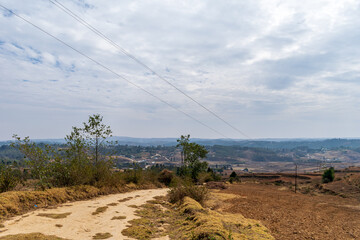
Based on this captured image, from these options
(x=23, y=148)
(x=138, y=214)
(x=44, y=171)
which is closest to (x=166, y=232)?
(x=138, y=214)

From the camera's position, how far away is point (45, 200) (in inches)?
464

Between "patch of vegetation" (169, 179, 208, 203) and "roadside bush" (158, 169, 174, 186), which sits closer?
"patch of vegetation" (169, 179, 208, 203)

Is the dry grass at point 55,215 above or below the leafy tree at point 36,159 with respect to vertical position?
below

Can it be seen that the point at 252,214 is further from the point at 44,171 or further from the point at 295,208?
the point at 44,171

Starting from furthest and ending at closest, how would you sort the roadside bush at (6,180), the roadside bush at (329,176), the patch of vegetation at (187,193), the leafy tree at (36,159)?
the roadside bush at (329,176), the patch of vegetation at (187,193), the leafy tree at (36,159), the roadside bush at (6,180)

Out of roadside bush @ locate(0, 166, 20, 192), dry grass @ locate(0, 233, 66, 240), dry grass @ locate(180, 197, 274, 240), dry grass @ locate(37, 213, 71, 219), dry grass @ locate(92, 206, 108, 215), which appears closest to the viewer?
dry grass @ locate(0, 233, 66, 240)

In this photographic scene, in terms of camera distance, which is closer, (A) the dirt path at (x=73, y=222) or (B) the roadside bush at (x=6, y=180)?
(A) the dirt path at (x=73, y=222)

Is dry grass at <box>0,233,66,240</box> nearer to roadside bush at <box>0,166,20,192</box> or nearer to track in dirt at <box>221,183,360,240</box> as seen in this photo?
roadside bush at <box>0,166,20,192</box>

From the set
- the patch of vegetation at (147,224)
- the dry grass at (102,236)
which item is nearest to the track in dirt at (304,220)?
the patch of vegetation at (147,224)

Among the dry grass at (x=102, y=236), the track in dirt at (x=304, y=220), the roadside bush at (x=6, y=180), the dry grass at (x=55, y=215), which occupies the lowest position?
the track in dirt at (x=304, y=220)

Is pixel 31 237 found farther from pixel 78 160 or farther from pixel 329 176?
pixel 329 176

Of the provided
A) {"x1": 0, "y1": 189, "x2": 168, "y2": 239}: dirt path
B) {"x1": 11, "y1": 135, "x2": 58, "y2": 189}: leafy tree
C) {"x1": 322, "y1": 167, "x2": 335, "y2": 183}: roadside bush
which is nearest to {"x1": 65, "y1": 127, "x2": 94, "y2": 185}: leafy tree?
{"x1": 11, "y1": 135, "x2": 58, "y2": 189}: leafy tree

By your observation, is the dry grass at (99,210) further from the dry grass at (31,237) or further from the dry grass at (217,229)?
the dry grass at (217,229)

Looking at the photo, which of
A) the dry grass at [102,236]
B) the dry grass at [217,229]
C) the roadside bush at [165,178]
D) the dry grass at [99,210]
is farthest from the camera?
the roadside bush at [165,178]
